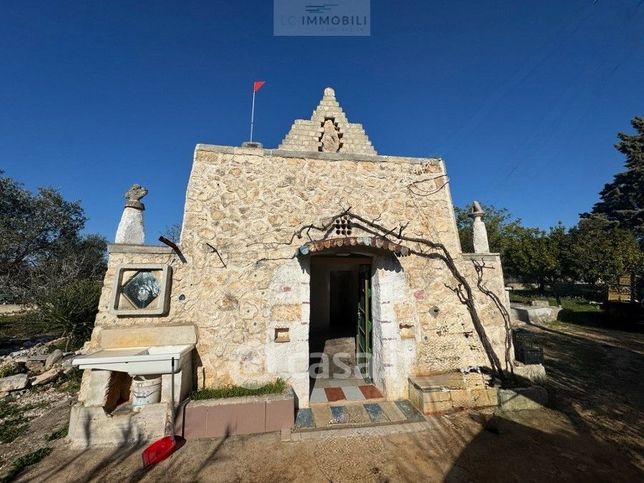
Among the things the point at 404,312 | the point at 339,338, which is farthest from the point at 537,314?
the point at 404,312

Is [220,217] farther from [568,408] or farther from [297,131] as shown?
[568,408]

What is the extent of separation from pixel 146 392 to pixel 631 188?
48.0 m

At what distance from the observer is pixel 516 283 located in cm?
3131

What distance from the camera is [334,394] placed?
5277 millimetres

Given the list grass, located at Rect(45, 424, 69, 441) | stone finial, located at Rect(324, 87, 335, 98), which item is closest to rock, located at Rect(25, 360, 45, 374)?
grass, located at Rect(45, 424, 69, 441)

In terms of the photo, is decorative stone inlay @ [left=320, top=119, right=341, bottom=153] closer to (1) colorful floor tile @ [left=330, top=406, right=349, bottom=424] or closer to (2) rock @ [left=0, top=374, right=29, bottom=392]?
(1) colorful floor tile @ [left=330, top=406, right=349, bottom=424]

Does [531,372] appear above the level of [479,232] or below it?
below

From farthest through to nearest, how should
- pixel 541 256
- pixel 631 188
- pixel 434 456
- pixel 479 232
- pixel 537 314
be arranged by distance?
pixel 631 188 < pixel 541 256 < pixel 537 314 < pixel 479 232 < pixel 434 456

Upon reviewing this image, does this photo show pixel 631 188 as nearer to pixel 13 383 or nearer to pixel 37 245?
pixel 13 383

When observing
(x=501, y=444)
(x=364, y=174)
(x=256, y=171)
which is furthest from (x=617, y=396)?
(x=256, y=171)

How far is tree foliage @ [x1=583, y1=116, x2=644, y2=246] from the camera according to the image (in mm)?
28922

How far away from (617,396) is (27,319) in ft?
62.5

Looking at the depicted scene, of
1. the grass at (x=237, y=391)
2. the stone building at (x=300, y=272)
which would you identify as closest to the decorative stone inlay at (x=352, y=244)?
the stone building at (x=300, y=272)

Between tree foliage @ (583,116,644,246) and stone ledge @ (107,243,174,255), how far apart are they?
1676 inches
